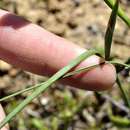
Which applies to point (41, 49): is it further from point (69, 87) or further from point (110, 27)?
point (69, 87)

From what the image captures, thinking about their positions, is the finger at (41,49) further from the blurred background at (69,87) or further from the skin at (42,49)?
the blurred background at (69,87)

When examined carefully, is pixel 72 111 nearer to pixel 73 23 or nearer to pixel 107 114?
pixel 107 114

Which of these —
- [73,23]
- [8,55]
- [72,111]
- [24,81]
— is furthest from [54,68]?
[73,23]

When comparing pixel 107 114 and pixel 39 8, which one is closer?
pixel 107 114

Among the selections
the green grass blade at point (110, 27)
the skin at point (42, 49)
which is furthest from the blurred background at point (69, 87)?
the green grass blade at point (110, 27)

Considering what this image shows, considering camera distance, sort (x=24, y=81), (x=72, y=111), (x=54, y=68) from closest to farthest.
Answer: (x=54, y=68)
(x=72, y=111)
(x=24, y=81)

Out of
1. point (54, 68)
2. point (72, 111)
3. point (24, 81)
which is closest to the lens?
point (54, 68)

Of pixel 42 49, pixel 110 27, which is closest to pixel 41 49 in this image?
pixel 42 49

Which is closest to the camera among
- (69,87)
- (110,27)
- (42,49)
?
(110,27)
